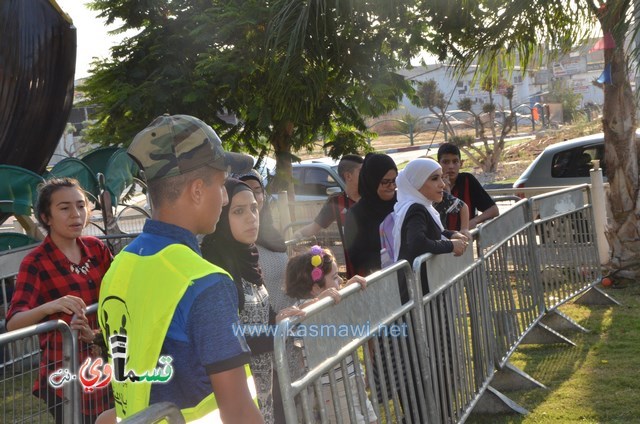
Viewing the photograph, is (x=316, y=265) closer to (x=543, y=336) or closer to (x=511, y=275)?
(x=511, y=275)

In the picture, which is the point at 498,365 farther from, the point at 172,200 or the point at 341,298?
the point at 172,200

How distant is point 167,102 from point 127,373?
372 inches

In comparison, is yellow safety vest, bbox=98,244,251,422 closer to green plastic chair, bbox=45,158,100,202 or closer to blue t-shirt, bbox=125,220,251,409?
blue t-shirt, bbox=125,220,251,409

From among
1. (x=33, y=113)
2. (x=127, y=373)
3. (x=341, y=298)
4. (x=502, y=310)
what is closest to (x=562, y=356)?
(x=502, y=310)

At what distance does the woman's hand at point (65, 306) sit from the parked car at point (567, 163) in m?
10.5

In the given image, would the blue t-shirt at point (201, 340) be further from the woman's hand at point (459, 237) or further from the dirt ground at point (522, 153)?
the dirt ground at point (522, 153)

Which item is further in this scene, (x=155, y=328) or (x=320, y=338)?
(x=320, y=338)

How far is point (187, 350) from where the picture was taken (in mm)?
2281

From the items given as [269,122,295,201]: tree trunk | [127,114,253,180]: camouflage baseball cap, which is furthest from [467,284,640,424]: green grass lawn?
[269,122,295,201]: tree trunk

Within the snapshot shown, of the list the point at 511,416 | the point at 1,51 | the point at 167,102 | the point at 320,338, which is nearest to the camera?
the point at 320,338

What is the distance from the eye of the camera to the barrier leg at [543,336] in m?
7.63

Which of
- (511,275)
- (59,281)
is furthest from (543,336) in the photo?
(59,281)

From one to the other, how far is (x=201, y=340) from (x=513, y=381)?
456 cm

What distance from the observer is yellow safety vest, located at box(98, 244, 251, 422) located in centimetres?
226
